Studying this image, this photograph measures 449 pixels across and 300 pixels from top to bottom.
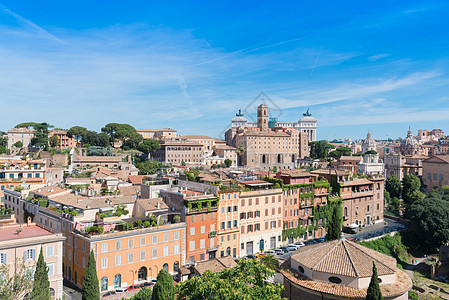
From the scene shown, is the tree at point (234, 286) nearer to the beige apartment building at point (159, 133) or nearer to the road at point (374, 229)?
the road at point (374, 229)

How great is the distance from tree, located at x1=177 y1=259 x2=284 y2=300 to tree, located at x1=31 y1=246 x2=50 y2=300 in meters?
11.4

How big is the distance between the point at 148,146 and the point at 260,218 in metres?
83.8

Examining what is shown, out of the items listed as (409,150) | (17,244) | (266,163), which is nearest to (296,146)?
(266,163)

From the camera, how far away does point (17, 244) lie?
2712cm

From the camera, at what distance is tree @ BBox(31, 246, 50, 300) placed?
2402 centimetres

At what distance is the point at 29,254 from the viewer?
27766 millimetres

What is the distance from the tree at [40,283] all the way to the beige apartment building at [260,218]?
2429 cm

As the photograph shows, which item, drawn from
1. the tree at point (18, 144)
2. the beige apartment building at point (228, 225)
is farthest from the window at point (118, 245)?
the tree at point (18, 144)

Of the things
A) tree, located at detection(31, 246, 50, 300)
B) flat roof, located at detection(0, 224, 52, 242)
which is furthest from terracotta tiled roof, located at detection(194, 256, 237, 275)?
flat roof, located at detection(0, 224, 52, 242)

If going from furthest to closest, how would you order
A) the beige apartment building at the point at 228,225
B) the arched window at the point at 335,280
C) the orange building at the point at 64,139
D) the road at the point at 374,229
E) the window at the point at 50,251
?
1. the orange building at the point at 64,139
2. the road at the point at 374,229
3. the beige apartment building at the point at 228,225
4. the window at the point at 50,251
5. the arched window at the point at 335,280

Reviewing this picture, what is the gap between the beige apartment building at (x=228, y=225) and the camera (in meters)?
42.9

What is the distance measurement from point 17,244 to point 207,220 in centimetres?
1942

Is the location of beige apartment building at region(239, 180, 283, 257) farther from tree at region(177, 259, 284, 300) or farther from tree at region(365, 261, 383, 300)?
tree at region(177, 259, 284, 300)

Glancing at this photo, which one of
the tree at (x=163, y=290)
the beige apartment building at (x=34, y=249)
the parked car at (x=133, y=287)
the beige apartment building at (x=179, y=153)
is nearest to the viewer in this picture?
the beige apartment building at (x=34, y=249)
